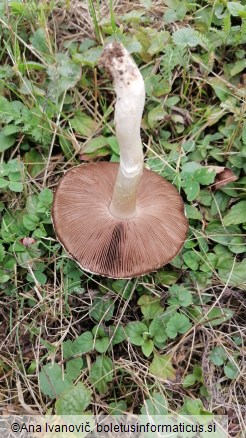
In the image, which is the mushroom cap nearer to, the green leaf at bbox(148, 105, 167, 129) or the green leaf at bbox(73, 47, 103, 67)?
the green leaf at bbox(148, 105, 167, 129)

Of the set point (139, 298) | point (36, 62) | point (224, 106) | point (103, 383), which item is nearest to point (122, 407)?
point (103, 383)

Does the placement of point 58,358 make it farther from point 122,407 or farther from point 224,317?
point 224,317

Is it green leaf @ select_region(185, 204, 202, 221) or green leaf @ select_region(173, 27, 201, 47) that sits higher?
green leaf @ select_region(173, 27, 201, 47)

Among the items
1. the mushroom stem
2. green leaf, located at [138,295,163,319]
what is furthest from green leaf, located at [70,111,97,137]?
green leaf, located at [138,295,163,319]

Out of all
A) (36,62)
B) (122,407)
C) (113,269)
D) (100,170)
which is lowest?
(122,407)

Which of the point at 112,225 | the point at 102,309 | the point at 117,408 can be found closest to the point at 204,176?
the point at 112,225
